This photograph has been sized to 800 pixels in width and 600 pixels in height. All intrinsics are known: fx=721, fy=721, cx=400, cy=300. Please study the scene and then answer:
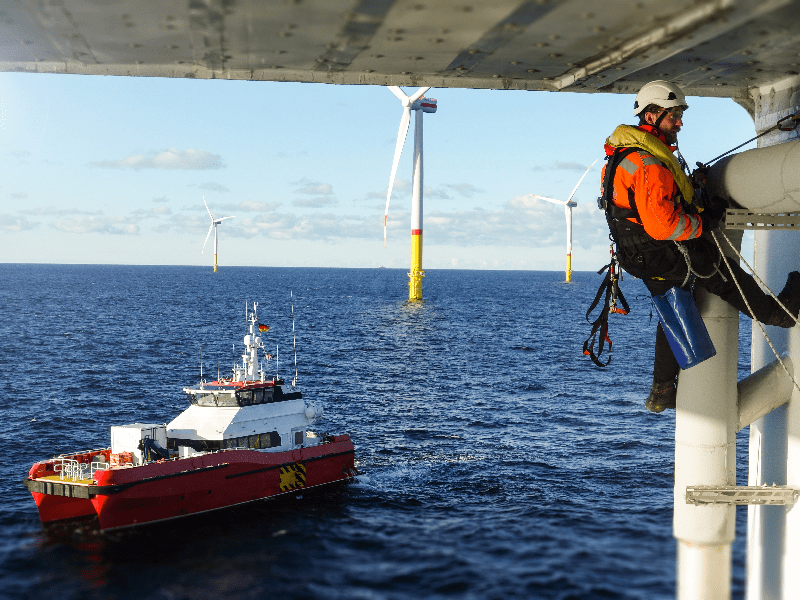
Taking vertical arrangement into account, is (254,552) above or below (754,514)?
below

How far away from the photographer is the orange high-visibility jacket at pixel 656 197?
20.8 ft

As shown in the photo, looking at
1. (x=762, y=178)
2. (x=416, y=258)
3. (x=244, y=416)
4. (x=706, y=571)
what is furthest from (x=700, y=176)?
(x=416, y=258)

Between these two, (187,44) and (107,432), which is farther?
(107,432)

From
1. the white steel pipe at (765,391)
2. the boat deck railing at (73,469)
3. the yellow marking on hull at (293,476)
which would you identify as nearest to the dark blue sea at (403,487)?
the yellow marking on hull at (293,476)

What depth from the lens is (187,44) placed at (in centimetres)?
593

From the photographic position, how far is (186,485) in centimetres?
2562

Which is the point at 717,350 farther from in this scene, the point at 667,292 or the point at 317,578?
the point at 317,578

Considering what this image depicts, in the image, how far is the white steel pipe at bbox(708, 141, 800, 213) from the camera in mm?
5992

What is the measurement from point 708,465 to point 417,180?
101m

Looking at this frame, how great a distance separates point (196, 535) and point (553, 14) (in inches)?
911

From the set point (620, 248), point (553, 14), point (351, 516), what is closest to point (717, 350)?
point (620, 248)

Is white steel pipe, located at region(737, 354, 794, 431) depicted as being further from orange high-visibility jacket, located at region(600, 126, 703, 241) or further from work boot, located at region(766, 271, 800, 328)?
orange high-visibility jacket, located at region(600, 126, 703, 241)

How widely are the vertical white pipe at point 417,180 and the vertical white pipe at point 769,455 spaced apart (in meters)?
96.4

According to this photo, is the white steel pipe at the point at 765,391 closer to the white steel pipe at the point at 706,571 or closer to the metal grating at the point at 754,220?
the white steel pipe at the point at 706,571
